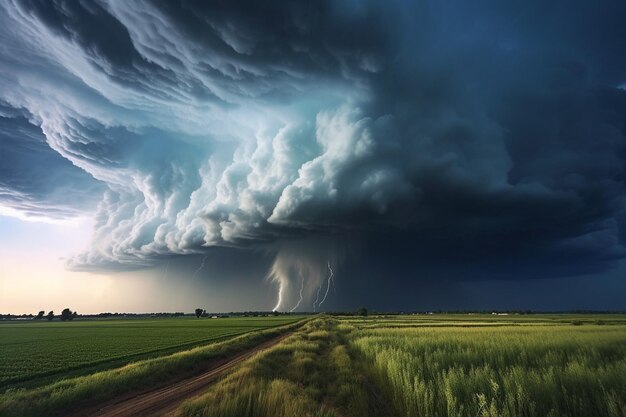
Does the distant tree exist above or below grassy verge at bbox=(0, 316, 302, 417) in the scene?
above

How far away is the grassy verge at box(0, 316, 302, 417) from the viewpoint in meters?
13.6

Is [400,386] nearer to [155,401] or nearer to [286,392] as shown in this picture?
[286,392]

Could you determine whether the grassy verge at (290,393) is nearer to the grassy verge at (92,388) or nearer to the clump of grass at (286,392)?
the clump of grass at (286,392)

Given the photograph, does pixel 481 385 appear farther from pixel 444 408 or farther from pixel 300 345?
pixel 300 345

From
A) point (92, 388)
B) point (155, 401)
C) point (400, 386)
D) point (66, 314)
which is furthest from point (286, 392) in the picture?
point (66, 314)

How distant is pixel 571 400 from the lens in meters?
7.48

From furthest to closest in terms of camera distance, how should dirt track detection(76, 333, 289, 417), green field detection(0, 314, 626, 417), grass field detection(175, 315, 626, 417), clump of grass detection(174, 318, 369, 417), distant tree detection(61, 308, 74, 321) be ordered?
distant tree detection(61, 308, 74, 321)
dirt track detection(76, 333, 289, 417)
clump of grass detection(174, 318, 369, 417)
green field detection(0, 314, 626, 417)
grass field detection(175, 315, 626, 417)

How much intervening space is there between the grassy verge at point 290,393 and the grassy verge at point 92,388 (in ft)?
19.2

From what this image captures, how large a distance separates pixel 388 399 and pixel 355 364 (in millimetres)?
8601

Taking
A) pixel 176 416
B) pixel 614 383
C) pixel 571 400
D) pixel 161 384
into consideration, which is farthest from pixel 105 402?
pixel 614 383

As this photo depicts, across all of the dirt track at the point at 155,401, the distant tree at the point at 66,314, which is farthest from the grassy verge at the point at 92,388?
the distant tree at the point at 66,314

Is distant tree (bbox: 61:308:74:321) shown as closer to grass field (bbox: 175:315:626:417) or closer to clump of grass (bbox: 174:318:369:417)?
clump of grass (bbox: 174:318:369:417)

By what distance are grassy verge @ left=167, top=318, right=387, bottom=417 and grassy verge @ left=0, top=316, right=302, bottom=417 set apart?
586cm

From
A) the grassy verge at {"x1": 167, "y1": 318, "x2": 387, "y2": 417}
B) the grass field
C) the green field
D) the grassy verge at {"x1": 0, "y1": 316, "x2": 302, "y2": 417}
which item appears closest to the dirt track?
the grassy verge at {"x1": 0, "y1": 316, "x2": 302, "y2": 417}
